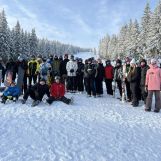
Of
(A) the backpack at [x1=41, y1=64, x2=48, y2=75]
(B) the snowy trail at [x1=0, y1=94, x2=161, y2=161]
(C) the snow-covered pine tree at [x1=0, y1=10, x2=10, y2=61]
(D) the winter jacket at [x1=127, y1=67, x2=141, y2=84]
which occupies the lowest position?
(B) the snowy trail at [x1=0, y1=94, x2=161, y2=161]

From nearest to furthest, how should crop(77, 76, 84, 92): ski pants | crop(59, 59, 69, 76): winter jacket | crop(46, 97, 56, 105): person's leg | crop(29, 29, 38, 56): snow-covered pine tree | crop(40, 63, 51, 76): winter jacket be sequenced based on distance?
crop(46, 97, 56, 105): person's leg < crop(40, 63, 51, 76): winter jacket < crop(59, 59, 69, 76): winter jacket < crop(77, 76, 84, 92): ski pants < crop(29, 29, 38, 56): snow-covered pine tree

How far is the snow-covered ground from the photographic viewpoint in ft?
21.5

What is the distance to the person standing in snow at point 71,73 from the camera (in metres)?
16.0

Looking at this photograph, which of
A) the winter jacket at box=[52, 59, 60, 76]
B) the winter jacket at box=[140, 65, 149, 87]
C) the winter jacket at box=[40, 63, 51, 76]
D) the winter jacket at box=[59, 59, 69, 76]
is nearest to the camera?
the winter jacket at box=[140, 65, 149, 87]

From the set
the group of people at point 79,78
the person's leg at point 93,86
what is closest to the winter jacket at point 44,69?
the group of people at point 79,78

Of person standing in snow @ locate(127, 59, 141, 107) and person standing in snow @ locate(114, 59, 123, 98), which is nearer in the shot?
person standing in snow @ locate(127, 59, 141, 107)

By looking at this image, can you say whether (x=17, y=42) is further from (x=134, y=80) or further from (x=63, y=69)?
(x=134, y=80)

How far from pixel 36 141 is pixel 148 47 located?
47780mm

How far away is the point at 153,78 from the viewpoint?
40.1 feet

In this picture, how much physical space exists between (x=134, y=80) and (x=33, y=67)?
17.5 ft

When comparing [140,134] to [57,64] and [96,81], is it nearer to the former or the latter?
[96,81]

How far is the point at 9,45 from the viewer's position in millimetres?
60344

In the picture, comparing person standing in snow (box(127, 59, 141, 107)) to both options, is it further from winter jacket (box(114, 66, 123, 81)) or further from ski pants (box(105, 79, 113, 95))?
ski pants (box(105, 79, 113, 95))

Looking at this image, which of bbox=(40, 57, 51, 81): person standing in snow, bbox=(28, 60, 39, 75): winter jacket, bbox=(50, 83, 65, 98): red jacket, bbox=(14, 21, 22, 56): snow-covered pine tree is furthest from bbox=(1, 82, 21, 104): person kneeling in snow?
bbox=(14, 21, 22, 56): snow-covered pine tree
